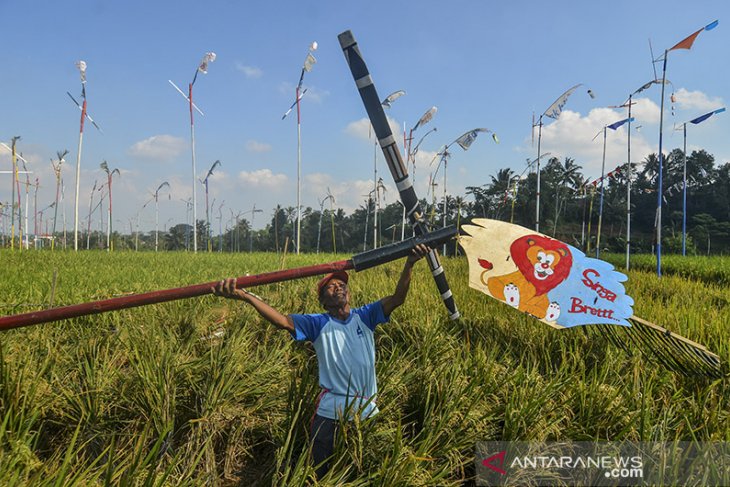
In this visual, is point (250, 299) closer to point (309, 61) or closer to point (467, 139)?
point (467, 139)

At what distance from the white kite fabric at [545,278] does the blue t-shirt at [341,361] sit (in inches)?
29.8

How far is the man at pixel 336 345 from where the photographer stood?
7.39ft

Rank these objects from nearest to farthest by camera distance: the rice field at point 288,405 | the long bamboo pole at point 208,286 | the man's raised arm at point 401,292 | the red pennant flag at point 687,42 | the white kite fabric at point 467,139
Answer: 1. the long bamboo pole at point 208,286
2. the rice field at point 288,405
3. the man's raised arm at point 401,292
4. the white kite fabric at point 467,139
5. the red pennant flag at point 687,42

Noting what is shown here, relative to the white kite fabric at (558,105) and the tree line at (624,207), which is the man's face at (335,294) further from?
the tree line at (624,207)

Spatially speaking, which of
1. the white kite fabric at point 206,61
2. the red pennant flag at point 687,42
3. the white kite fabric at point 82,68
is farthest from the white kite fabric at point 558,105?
the white kite fabric at point 82,68

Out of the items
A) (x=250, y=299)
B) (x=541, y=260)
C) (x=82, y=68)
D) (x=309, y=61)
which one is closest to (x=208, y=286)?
(x=250, y=299)

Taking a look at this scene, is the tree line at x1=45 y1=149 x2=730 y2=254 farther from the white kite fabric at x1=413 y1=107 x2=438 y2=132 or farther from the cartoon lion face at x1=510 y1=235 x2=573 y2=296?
the cartoon lion face at x1=510 y1=235 x2=573 y2=296

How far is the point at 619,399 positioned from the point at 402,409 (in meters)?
1.38

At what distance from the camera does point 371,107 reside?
2.27m

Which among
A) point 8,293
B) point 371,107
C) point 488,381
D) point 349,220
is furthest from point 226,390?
point 349,220

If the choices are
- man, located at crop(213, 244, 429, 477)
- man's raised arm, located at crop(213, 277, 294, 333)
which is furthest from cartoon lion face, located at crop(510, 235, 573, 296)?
man's raised arm, located at crop(213, 277, 294, 333)

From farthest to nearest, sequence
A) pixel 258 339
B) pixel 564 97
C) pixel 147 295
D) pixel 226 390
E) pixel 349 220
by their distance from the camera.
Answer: pixel 349 220 < pixel 564 97 < pixel 258 339 < pixel 226 390 < pixel 147 295

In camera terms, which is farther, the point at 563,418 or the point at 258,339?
the point at 258,339

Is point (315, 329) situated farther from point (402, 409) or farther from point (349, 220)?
point (349, 220)
